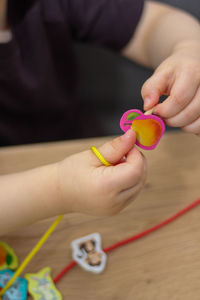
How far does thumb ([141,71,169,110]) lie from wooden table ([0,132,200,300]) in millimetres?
175

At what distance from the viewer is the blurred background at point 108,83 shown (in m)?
1.02

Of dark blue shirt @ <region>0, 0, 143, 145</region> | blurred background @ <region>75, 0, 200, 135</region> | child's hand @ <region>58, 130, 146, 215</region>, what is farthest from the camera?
blurred background @ <region>75, 0, 200, 135</region>

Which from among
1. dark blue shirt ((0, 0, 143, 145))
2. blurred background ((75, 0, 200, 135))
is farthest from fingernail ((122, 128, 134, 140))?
blurred background ((75, 0, 200, 135))

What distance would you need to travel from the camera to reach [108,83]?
107 cm

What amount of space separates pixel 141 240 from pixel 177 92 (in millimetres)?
219

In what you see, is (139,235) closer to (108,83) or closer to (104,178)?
(104,178)

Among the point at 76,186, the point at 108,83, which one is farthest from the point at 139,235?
the point at 108,83

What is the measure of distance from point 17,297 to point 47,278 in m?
0.04

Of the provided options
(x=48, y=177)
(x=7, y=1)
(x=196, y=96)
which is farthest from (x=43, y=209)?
(x=7, y=1)

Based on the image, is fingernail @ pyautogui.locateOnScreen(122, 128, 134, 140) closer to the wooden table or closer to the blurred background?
the wooden table

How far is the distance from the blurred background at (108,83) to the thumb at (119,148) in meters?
0.62

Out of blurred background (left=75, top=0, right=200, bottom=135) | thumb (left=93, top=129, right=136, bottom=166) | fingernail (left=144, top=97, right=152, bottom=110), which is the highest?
fingernail (left=144, top=97, right=152, bottom=110)

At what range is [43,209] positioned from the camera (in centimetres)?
41

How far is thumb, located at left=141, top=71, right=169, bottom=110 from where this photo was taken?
1.28 ft
